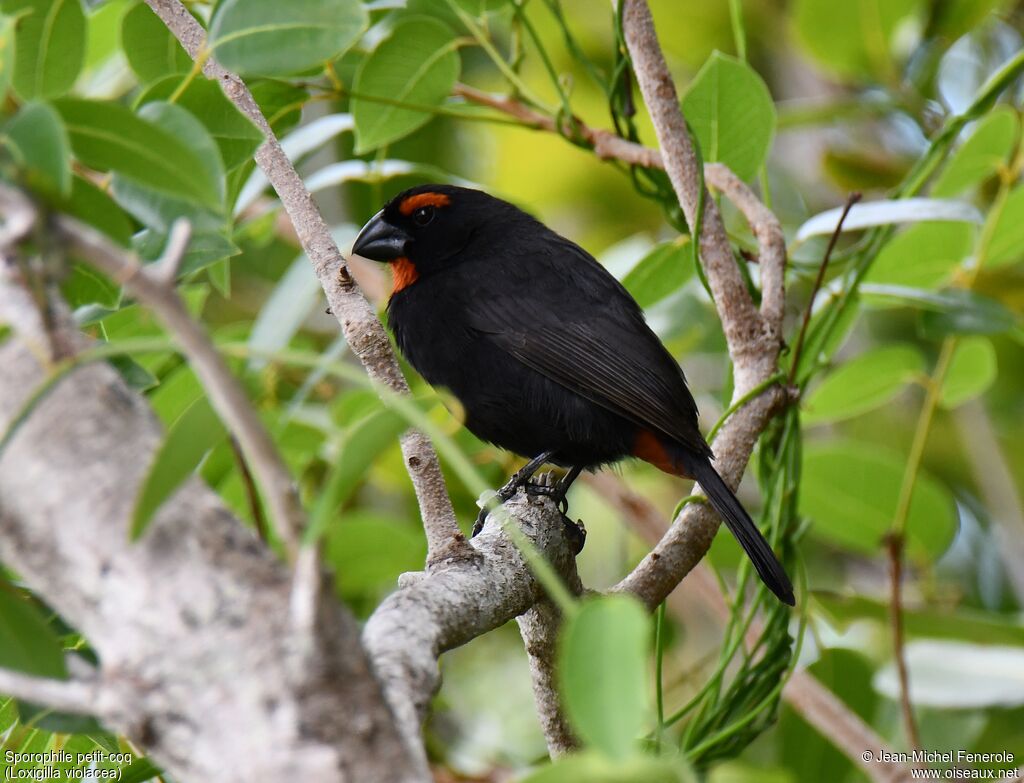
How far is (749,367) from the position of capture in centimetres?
257

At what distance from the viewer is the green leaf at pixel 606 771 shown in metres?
0.95

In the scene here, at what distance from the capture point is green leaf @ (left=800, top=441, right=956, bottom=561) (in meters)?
3.34

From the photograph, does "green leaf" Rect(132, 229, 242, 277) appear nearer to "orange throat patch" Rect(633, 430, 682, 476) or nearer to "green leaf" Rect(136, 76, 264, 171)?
"green leaf" Rect(136, 76, 264, 171)

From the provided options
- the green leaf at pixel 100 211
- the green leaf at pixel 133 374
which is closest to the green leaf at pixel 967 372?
the green leaf at pixel 133 374

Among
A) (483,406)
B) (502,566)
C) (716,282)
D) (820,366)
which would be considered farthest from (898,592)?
(502,566)

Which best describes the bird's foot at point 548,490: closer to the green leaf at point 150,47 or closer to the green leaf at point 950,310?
the green leaf at point 950,310

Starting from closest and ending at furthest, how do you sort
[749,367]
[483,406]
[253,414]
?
[253,414], [749,367], [483,406]

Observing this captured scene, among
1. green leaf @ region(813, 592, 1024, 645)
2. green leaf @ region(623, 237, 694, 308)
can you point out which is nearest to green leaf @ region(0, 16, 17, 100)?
green leaf @ region(623, 237, 694, 308)

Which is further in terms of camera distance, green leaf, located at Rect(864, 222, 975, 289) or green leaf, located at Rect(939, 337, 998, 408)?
green leaf, located at Rect(939, 337, 998, 408)

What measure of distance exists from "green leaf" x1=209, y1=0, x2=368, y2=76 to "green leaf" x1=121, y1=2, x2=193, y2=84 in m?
0.75

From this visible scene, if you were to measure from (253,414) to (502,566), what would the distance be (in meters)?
0.90

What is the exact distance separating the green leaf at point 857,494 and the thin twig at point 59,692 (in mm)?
2541

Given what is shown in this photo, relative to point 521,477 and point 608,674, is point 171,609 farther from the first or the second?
point 521,477

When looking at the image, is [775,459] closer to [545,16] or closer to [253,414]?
[253,414]
